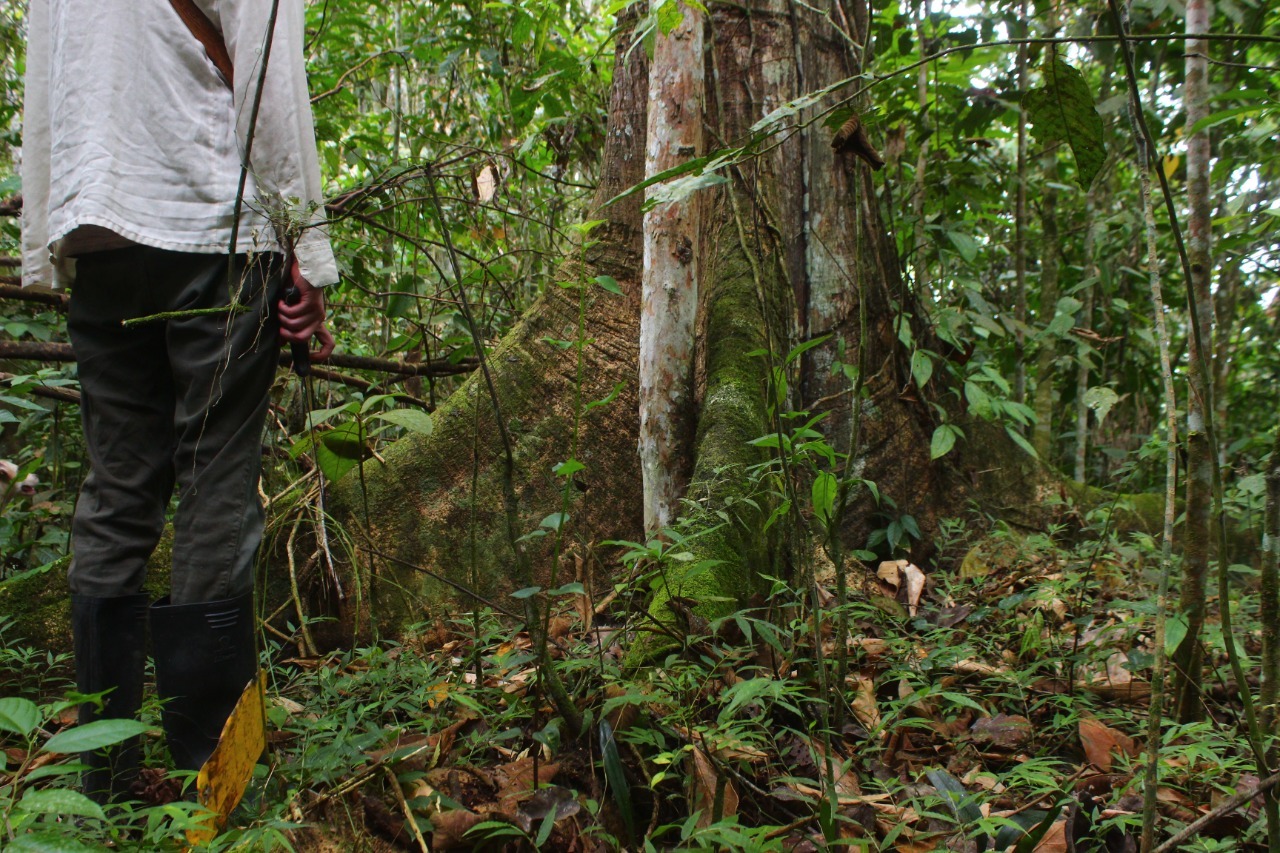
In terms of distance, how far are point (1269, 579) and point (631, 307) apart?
2317mm

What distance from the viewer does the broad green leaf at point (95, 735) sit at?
102 cm

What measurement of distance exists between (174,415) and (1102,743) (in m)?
2.24

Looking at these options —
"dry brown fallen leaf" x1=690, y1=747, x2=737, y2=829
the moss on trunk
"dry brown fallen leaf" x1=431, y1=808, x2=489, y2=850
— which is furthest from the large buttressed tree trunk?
"dry brown fallen leaf" x1=431, y1=808, x2=489, y2=850

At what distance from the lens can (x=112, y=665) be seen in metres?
1.90

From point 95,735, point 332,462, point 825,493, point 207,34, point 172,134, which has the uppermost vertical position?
point 207,34

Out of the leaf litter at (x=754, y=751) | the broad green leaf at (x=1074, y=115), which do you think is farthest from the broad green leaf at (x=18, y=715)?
the broad green leaf at (x=1074, y=115)

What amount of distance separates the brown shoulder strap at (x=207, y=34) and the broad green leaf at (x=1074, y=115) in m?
1.70

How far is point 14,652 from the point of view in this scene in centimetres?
237

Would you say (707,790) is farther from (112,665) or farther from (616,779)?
(112,665)

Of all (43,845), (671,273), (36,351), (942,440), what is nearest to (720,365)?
(671,273)

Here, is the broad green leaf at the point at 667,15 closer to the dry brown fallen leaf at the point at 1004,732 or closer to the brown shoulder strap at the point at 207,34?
the brown shoulder strap at the point at 207,34

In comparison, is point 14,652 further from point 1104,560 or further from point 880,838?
point 1104,560

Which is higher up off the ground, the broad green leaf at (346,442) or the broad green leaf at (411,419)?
the broad green leaf at (411,419)

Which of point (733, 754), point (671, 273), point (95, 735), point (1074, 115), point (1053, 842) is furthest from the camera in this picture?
point (671, 273)
